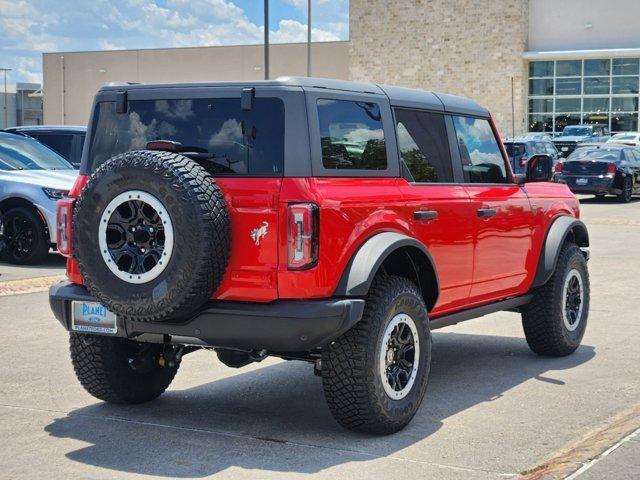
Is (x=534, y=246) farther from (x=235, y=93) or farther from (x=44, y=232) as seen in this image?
(x=44, y=232)

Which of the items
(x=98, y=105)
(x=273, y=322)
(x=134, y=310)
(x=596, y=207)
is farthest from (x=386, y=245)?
(x=596, y=207)

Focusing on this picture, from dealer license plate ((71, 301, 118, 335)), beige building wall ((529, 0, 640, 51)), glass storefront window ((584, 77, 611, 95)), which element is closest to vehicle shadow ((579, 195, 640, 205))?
dealer license plate ((71, 301, 118, 335))

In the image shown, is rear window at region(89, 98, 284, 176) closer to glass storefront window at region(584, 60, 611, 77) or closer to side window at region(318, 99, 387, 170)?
side window at region(318, 99, 387, 170)

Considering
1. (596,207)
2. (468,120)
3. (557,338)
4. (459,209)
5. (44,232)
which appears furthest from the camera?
(596,207)

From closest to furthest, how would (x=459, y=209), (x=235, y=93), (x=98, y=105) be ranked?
(x=235, y=93) < (x=98, y=105) < (x=459, y=209)

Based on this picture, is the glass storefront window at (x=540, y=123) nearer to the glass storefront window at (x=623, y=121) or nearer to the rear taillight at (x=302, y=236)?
the glass storefront window at (x=623, y=121)

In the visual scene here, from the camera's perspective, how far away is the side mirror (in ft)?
27.0

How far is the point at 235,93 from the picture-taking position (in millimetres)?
6023

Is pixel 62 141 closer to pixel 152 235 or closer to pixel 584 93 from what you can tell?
pixel 152 235

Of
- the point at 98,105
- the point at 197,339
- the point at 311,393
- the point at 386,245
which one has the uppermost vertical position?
the point at 98,105

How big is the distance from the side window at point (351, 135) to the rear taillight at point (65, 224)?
58.8 inches

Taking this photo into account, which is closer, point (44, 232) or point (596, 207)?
point (44, 232)

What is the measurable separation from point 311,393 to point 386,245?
5.42 ft

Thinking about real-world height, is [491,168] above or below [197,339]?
above
